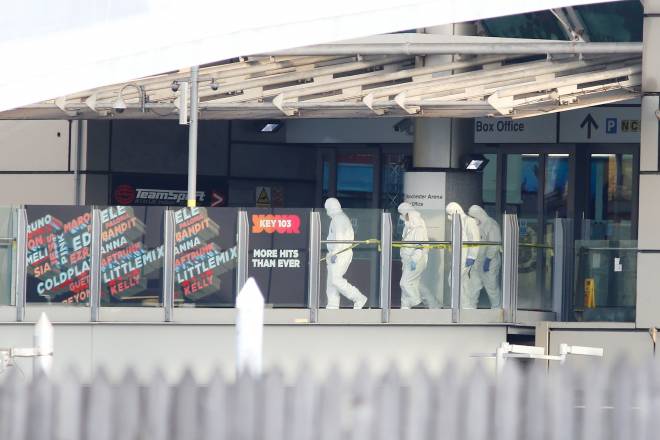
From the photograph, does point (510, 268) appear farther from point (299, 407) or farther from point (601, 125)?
point (299, 407)

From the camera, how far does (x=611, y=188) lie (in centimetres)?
2917

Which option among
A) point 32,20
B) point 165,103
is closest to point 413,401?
point 32,20

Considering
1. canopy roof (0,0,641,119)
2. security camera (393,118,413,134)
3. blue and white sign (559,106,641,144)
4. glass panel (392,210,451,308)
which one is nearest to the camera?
canopy roof (0,0,641,119)

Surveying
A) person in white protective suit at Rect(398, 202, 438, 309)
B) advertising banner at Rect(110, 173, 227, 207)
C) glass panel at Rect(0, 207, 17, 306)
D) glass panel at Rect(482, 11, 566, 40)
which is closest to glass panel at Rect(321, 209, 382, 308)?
person in white protective suit at Rect(398, 202, 438, 309)

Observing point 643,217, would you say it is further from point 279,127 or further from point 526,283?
point 279,127

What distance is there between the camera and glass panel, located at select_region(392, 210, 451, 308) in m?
19.8

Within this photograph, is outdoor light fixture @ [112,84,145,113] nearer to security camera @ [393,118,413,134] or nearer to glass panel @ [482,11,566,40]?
glass panel @ [482,11,566,40]

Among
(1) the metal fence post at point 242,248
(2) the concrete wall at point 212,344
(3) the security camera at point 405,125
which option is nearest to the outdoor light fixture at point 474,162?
(3) the security camera at point 405,125

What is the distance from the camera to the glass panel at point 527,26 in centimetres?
2469

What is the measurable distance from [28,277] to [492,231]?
6.45 metres

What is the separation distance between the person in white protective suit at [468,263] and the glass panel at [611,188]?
363 inches

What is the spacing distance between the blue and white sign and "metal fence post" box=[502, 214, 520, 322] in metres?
8.47

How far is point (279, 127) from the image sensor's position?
104 ft

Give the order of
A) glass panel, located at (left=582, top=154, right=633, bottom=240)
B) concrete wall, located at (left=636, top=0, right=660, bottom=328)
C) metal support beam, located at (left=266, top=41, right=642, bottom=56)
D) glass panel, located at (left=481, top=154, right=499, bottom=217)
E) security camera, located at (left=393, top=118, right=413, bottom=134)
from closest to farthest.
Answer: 1. concrete wall, located at (left=636, top=0, right=660, bottom=328)
2. metal support beam, located at (left=266, top=41, right=642, bottom=56)
3. security camera, located at (left=393, top=118, right=413, bottom=134)
4. glass panel, located at (left=582, top=154, right=633, bottom=240)
5. glass panel, located at (left=481, top=154, right=499, bottom=217)
